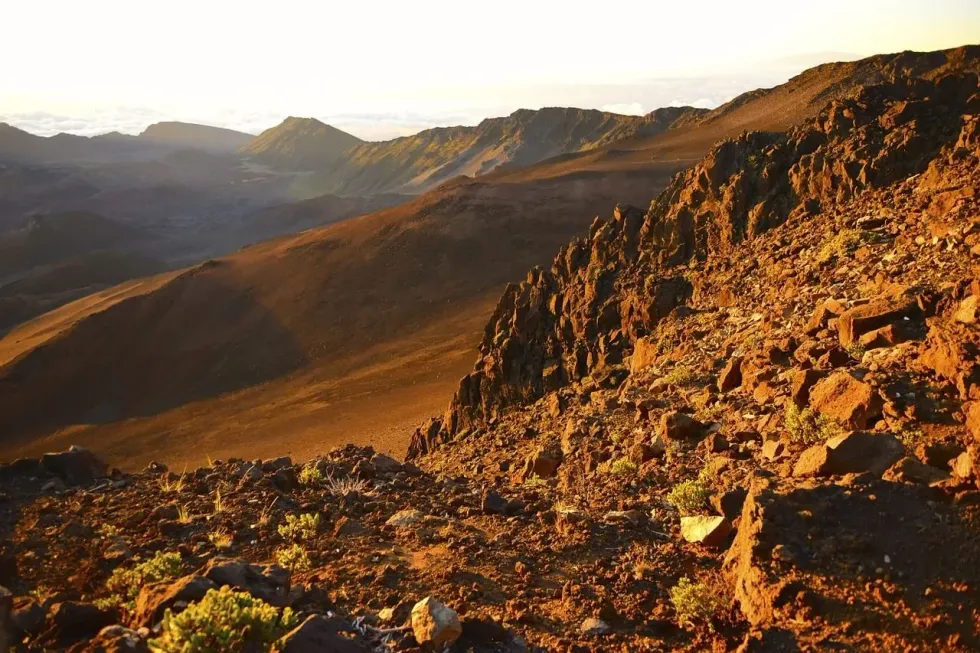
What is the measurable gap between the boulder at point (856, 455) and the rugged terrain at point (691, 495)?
0.05 feet

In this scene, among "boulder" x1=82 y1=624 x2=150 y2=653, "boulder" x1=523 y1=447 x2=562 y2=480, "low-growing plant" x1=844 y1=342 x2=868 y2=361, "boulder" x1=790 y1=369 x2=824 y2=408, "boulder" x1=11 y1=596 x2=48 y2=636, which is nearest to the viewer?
"boulder" x1=82 y1=624 x2=150 y2=653

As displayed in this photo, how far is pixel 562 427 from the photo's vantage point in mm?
10594

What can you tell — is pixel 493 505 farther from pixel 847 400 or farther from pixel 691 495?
pixel 847 400

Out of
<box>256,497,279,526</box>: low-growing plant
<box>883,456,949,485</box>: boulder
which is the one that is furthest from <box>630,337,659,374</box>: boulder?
<box>256,497,279,526</box>: low-growing plant

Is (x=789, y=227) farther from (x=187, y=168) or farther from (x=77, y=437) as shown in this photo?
(x=187, y=168)

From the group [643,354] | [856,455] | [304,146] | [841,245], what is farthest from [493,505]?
[304,146]

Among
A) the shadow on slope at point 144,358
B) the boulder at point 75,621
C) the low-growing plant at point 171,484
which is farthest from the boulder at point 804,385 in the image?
the shadow on slope at point 144,358

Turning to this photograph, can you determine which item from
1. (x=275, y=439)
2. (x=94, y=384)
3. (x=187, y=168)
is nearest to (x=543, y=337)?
(x=275, y=439)

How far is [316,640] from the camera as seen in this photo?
3.60m

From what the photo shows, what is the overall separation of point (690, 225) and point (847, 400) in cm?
774

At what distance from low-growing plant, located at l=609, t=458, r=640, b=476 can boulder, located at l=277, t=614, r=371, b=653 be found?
13.4 feet

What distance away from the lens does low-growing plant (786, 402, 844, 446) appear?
19.9 feet

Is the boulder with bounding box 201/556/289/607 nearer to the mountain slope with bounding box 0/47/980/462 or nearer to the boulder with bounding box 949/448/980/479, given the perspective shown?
the boulder with bounding box 949/448/980/479

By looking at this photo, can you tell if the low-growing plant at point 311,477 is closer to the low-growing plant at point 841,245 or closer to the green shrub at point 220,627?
the green shrub at point 220,627
